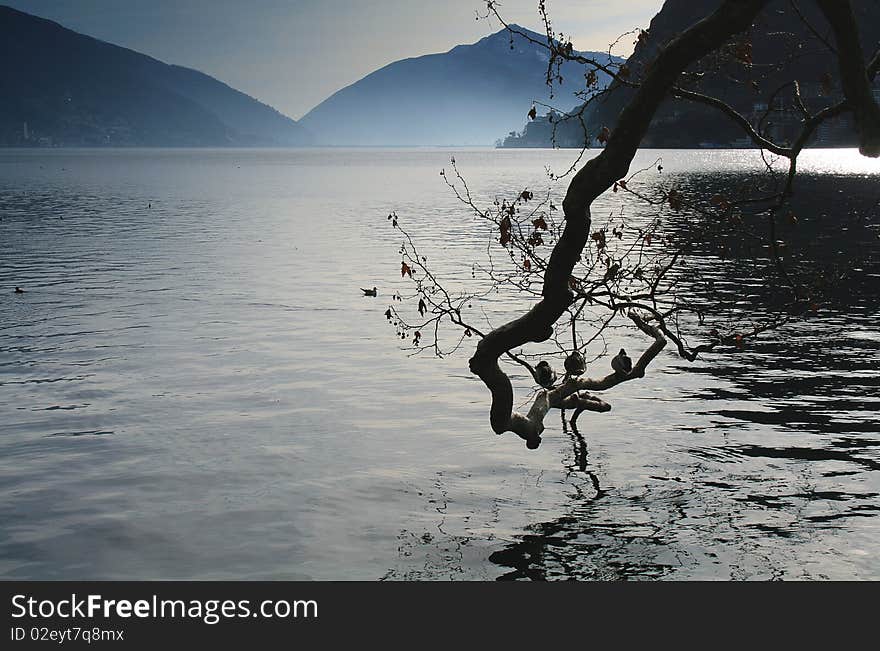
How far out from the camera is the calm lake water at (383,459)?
543 inches

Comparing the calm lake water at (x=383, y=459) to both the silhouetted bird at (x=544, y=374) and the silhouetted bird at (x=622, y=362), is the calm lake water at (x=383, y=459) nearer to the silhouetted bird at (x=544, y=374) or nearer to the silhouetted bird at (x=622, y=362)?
the silhouetted bird at (x=622, y=362)

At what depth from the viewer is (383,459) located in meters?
18.6

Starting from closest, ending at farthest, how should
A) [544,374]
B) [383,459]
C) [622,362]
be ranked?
[544,374] < [622,362] < [383,459]

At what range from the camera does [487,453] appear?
18984mm

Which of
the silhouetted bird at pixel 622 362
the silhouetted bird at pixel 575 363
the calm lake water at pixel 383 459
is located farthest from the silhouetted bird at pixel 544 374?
the calm lake water at pixel 383 459

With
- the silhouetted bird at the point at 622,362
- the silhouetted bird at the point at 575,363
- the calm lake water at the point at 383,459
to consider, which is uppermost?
the silhouetted bird at the point at 575,363

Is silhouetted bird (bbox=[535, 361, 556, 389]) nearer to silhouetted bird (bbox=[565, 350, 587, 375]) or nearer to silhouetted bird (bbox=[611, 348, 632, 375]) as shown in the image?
silhouetted bird (bbox=[565, 350, 587, 375])

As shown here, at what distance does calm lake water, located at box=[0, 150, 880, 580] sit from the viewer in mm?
13805

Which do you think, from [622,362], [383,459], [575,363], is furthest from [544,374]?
[383,459]

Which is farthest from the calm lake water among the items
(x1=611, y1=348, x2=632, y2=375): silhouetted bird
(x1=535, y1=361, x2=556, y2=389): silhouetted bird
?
(x1=535, y1=361, x2=556, y2=389): silhouetted bird

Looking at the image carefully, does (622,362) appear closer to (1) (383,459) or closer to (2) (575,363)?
(2) (575,363)

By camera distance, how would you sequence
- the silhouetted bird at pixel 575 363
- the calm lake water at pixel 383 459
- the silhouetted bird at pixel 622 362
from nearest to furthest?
the calm lake water at pixel 383 459 < the silhouetted bird at pixel 575 363 < the silhouetted bird at pixel 622 362
